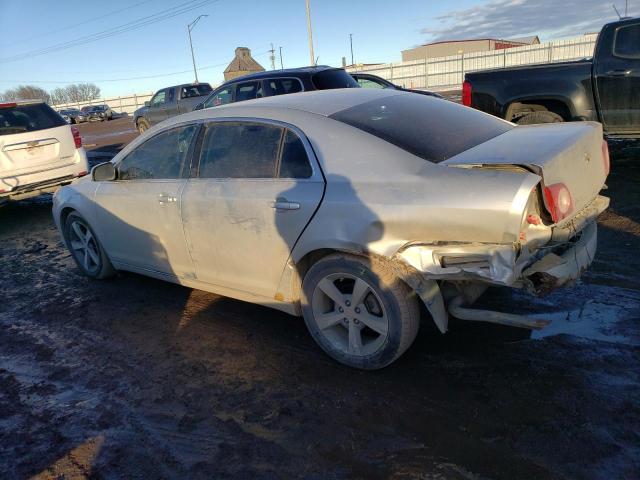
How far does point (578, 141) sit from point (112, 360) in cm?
346

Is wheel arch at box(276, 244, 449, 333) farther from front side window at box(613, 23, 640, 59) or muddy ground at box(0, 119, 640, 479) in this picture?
front side window at box(613, 23, 640, 59)

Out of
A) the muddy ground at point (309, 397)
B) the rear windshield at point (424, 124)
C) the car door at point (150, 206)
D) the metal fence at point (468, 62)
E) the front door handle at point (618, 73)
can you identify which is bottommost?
the muddy ground at point (309, 397)

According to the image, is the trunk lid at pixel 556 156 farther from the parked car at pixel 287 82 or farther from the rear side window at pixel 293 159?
the parked car at pixel 287 82

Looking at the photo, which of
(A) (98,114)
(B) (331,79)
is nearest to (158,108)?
(B) (331,79)

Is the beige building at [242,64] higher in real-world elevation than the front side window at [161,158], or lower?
higher

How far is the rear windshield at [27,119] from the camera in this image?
7938mm

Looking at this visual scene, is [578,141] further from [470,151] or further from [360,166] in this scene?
[360,166]

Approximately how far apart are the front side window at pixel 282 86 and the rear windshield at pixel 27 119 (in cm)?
400

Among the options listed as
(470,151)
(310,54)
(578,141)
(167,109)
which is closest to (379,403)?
(470,151)

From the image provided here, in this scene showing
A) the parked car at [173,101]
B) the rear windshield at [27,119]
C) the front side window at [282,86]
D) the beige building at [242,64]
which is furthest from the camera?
the beige building at [242,64]

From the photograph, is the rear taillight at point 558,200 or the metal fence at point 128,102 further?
the metal fence at point 128,102

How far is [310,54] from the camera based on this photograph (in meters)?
28.9

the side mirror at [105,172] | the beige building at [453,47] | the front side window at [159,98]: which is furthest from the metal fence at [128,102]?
the side mirror at [105,172]

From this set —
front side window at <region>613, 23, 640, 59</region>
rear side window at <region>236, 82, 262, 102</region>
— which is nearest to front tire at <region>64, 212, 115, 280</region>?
rear side window at <region>236, 82, 262, 102</region>
